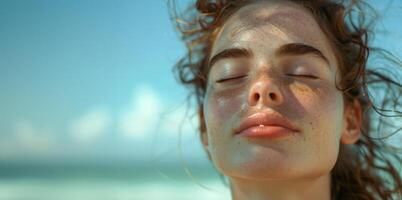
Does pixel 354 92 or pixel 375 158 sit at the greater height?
pixel 354 92

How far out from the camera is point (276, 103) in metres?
1.95

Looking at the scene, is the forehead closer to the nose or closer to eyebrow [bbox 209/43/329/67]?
eyebrow [bbox 209/43/329/67]

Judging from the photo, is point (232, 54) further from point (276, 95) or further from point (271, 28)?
point (276, 95)

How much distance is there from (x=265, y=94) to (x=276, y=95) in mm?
45

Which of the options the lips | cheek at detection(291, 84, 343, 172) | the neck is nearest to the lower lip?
the lips

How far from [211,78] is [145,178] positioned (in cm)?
987

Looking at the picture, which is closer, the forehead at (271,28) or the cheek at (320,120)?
the cheek at (320,120)

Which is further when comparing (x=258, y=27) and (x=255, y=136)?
(x=258, y=27)

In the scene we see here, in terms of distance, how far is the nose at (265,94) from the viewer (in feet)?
6.37

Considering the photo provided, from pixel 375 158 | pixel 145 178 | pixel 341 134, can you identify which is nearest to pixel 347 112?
pixel 341 134

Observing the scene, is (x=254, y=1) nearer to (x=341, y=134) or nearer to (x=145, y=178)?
(x=341, y=134)

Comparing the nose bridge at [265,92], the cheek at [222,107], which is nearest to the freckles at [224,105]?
the cheek at [222,107]

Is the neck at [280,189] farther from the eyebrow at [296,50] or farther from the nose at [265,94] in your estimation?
the eyebrow at [296,50]

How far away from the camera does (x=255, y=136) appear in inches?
76.2
